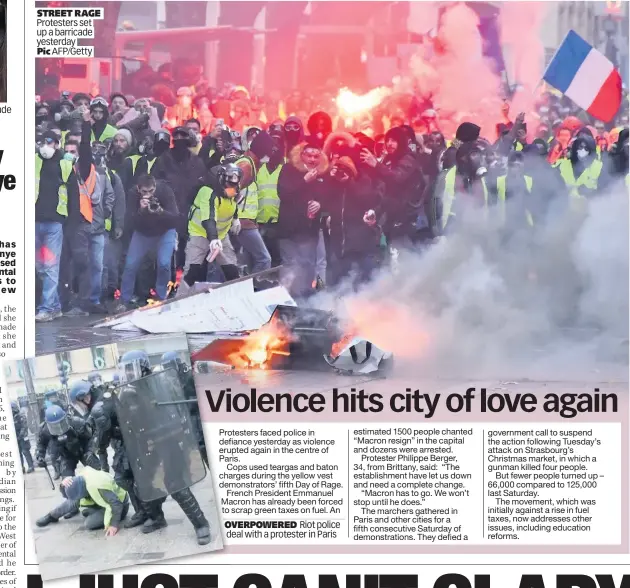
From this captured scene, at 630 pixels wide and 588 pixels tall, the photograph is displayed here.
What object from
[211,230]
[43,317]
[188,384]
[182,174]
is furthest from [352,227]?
[43,317]

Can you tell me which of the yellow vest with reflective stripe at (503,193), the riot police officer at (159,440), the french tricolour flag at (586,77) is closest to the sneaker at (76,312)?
the riot police officer at (159,440)

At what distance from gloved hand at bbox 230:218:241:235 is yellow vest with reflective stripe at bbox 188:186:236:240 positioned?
16 mm

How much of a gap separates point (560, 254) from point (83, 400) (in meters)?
2.29

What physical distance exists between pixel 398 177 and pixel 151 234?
1.20 m

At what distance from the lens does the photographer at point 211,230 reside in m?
4.32

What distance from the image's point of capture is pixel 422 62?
4.32 metres

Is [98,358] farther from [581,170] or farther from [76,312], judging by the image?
[581,170]

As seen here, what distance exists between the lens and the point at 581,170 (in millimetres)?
4328

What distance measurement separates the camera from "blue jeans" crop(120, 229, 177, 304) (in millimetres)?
4328

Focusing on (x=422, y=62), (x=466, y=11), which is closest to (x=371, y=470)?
(x=422, y=62)

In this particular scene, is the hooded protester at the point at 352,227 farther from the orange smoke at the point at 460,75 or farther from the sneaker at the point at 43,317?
the sneaker at the point at 43,317
